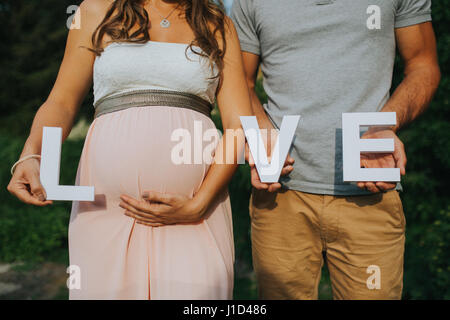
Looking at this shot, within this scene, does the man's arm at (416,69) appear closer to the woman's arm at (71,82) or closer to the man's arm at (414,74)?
the man's arm at (414,74)

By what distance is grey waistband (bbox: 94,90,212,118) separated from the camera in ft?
5.23

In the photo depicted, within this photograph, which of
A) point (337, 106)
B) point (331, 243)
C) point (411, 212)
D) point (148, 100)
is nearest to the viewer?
point (148, 100)

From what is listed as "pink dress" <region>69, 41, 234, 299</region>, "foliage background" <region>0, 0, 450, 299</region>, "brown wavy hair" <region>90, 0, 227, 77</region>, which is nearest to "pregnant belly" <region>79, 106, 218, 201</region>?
"pink dress" <region>69, 41, 234, 299</region>

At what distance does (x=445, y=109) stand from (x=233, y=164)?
8.70ft

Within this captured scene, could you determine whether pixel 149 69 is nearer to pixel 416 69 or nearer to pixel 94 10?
pixel 94 10

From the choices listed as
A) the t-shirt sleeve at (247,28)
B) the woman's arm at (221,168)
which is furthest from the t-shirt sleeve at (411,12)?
the woman's arm at (221,168)

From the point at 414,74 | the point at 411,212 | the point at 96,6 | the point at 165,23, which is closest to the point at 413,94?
the point at 414,74

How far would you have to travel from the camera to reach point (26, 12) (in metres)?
13.1

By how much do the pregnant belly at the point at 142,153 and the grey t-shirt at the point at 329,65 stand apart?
656 mm

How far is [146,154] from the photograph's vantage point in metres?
1.53

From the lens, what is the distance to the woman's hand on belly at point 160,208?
1.47m

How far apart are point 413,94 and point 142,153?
57.7 inches

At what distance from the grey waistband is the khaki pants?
2.51 ft

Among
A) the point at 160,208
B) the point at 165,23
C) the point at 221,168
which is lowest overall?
the point at 160,208
